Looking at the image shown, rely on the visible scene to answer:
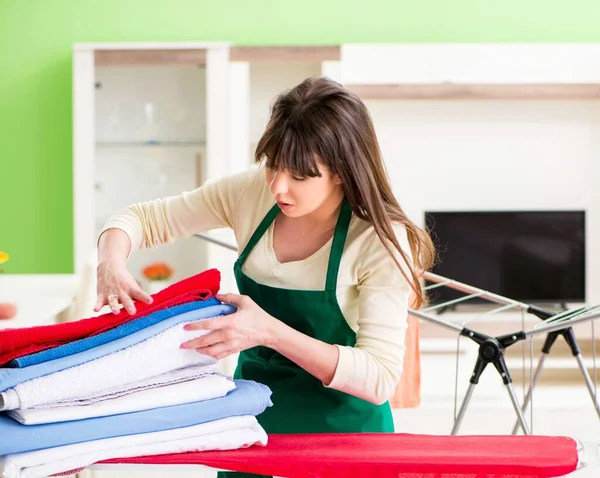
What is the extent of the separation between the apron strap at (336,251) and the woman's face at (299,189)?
0.31ft

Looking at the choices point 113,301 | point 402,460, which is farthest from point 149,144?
point 402,460

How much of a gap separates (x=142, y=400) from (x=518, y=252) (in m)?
4.49

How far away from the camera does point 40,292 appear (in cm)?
368

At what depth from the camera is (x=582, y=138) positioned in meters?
5.34

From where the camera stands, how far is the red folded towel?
3.21 feet

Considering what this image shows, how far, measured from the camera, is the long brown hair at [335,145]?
4.01 ft

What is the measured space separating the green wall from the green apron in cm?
400

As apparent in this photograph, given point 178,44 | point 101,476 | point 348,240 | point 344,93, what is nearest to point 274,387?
point 348,240

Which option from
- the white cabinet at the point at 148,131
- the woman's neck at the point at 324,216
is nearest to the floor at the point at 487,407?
the white cabinet at the point at 148,131

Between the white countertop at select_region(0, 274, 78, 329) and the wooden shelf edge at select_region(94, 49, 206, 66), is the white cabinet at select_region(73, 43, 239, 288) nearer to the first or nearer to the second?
the wooden shelf edge at select_region(94, 49, 206, 66)

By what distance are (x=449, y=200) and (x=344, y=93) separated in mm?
4211

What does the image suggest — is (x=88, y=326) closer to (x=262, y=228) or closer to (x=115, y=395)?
(x=115, y=395)

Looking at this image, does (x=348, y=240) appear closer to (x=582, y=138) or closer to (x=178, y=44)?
(x=178, y=44)

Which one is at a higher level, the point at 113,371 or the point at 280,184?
the point at 280,184
